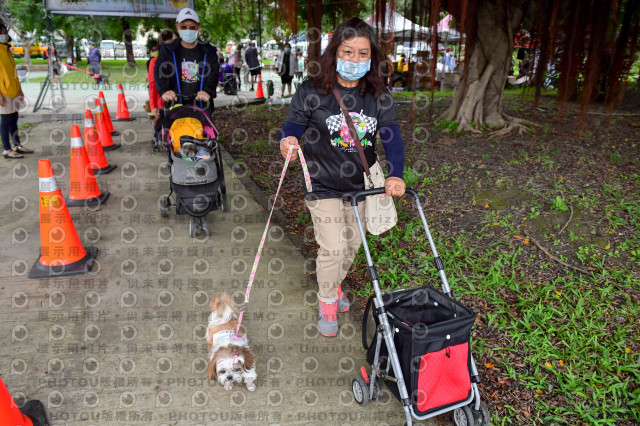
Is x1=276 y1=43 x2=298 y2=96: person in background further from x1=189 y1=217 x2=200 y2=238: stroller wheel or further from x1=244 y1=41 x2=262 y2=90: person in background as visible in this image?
x1=189 y1=217 x2=200 y2=238: stroller wheel

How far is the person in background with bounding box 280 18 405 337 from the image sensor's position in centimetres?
263

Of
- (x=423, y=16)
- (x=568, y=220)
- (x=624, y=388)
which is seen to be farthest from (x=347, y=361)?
(x=568, y=220)

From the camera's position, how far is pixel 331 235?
2.89 metres

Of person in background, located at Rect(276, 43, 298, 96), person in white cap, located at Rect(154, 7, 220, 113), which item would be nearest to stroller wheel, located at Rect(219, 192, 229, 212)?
person in white cap, located at Rect(154, 7, 220, 113)

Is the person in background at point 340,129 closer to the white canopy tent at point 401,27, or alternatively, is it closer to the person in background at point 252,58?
the white canopy tent at point 401,27

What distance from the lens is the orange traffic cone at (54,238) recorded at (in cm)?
378

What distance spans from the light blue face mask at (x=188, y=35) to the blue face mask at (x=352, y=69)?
3.12 metres

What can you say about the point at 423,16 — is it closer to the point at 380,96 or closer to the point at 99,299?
the point at 380,96

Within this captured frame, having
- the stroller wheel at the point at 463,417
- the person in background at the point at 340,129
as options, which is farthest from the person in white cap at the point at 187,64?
the stroller wheel at the point at 463,417

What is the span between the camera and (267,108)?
11.4 meters

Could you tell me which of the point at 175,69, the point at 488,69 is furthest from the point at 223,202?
the point at 488,69

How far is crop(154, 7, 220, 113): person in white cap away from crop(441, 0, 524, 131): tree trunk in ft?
12.1

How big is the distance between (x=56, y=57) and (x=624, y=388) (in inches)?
735

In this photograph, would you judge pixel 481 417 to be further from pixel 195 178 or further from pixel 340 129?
pixel 195 178
